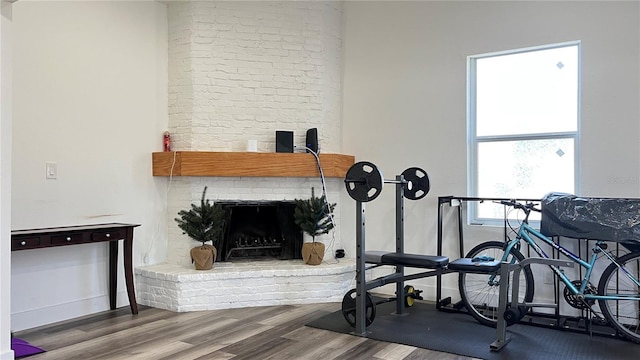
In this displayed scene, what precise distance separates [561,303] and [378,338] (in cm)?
166

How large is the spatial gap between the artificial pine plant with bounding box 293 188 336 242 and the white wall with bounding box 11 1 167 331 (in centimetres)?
132

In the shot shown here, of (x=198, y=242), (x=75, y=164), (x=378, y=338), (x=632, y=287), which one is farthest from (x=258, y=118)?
(x=632, y=287)

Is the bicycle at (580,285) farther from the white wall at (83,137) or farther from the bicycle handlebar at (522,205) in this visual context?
the white wall at (83,137)

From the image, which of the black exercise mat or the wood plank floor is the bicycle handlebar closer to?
the black exercise mat

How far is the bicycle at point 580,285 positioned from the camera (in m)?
3.53

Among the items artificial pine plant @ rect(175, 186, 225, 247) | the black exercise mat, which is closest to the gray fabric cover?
the black exercise mat

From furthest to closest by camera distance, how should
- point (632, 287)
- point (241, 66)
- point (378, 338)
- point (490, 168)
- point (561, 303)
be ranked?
point (241, 66) → point (490, 168) → point (561, 303) → point (632, 287) → point (378, 338)

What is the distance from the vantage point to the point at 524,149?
4.35 m

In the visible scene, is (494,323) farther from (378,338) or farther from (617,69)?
(617,69)

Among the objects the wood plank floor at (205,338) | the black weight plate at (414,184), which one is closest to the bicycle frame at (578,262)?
the black weight plate at (414,184)

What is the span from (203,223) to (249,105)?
1253 millimetres

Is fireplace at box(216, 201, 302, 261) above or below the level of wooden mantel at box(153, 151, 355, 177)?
below

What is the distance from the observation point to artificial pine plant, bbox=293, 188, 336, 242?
15.4ft

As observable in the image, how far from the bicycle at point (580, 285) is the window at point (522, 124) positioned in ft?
1.48
